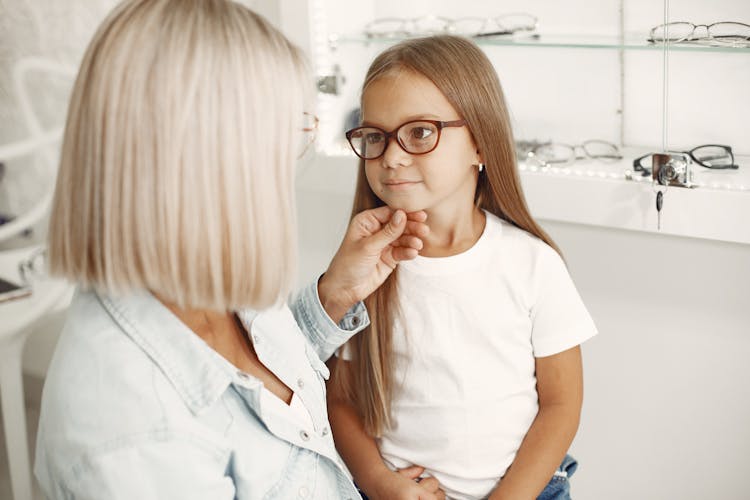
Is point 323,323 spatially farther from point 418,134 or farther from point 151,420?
point 151,420

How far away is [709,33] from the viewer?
1577mm

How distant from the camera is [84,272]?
2.67ft

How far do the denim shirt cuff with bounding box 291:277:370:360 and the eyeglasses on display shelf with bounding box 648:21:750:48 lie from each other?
2.77ft

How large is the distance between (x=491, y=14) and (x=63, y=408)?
1.40 metres

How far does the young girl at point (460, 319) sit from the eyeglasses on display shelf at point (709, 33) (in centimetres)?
52

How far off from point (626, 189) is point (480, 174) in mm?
343

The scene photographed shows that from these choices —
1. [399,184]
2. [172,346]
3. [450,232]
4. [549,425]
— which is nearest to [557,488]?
[549,425]

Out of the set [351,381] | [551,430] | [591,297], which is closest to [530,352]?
[551,430]

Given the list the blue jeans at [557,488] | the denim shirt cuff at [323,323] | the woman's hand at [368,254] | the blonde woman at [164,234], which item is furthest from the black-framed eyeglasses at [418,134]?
the blue jeans at [557,488]

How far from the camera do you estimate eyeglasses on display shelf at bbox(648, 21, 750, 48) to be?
61.2 inches

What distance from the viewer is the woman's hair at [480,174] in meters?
1.25

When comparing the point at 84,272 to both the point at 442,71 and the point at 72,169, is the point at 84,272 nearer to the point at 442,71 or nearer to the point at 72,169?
the point at 72,169

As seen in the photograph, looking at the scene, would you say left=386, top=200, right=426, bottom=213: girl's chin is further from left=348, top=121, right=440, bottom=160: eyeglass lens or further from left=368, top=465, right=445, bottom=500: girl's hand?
left=368, top=465, right=445, bottom=500: girl's hand

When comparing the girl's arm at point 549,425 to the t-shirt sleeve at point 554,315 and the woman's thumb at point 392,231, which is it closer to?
the t-shirt sleeve at point 554,315
